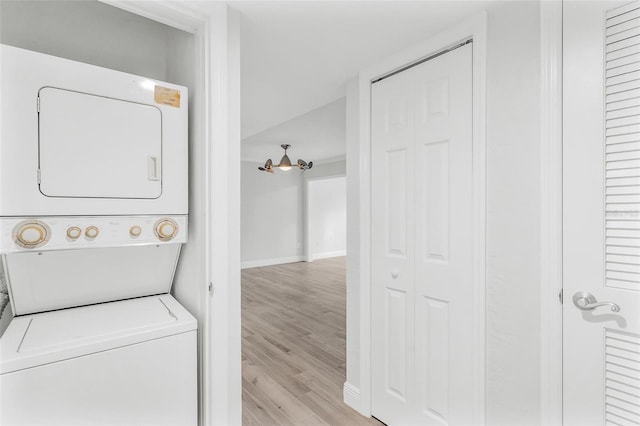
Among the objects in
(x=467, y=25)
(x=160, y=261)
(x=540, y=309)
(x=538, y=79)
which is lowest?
(x=540, y=309)

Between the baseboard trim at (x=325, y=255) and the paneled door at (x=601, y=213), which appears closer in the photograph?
the paneled door at (x=601, y=213)

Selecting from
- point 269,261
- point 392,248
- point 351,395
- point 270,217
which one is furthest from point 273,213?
point 392,248

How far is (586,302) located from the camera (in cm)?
112

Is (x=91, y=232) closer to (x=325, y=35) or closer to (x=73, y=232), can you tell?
(x=73, y=232)

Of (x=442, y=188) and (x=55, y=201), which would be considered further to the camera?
(x=442, y=188)

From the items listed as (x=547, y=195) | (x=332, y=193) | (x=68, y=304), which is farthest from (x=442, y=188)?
(x=332, y=193)

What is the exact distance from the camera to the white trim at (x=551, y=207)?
1.18 meters

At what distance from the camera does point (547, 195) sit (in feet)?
3.94

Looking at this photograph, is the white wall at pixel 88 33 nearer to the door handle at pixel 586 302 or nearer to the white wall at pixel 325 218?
the door handle at pixel 586 302

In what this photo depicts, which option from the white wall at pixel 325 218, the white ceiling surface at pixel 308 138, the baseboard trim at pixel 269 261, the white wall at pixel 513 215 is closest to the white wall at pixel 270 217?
the baseboard trim at pixel 269 261

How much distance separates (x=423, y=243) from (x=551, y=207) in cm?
59

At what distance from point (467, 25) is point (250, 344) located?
2.96m

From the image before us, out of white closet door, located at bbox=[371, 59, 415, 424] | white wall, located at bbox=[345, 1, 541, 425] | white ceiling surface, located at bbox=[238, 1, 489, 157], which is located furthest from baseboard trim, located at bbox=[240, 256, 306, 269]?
white wall, located at bbox=[345, 1, 541, 425]

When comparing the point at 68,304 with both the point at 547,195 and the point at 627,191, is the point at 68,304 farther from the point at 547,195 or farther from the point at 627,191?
the point at 627,191
